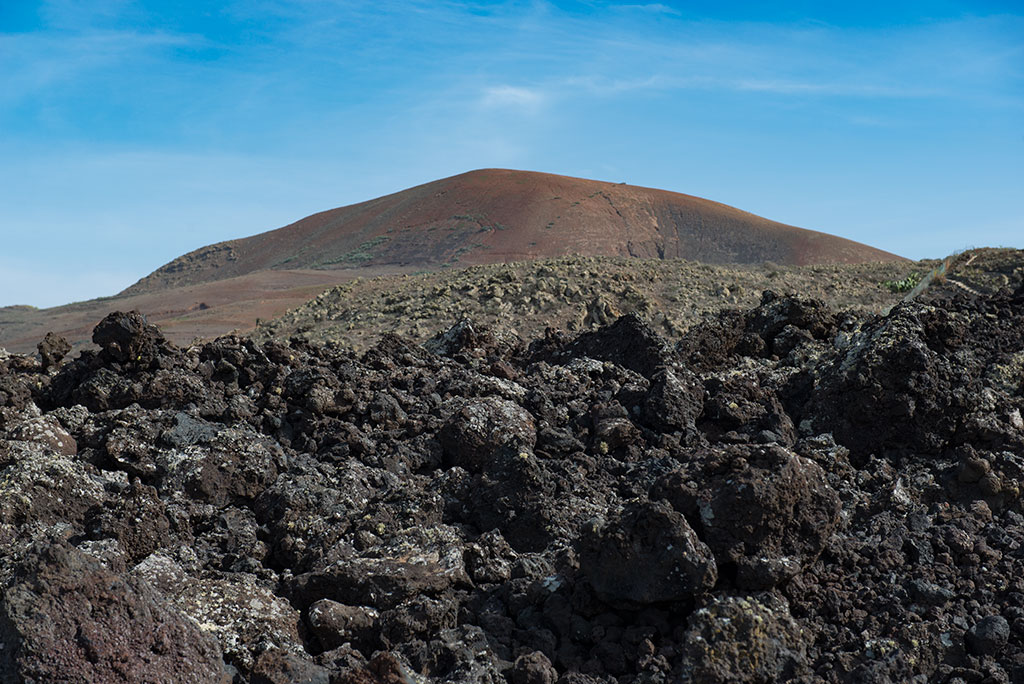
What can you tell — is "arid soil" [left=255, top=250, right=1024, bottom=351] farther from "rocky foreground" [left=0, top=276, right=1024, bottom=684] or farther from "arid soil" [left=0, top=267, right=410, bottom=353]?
"rocky foreground" [left=0, top=276, right=1024, bottom=684]

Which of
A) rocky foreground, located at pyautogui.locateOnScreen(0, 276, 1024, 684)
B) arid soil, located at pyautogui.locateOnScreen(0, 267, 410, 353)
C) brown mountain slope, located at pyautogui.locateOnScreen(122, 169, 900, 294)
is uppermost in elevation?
brown mountain slope, located at pyautogui.locateOnScreen(122, 169, 900, 294)

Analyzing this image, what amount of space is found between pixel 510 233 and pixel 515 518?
146 ft

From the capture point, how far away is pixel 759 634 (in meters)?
3.63

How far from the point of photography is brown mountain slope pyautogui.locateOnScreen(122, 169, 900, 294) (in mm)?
48031

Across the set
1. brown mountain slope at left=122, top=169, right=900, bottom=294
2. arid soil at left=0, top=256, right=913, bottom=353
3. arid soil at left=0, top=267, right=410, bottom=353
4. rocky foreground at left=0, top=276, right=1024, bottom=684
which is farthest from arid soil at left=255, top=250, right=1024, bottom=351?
brown mountain slope at left=122, top=169, right=900, bottom=294

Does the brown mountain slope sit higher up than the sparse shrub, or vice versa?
the brown mountain slope

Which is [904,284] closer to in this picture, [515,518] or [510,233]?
[515,518]

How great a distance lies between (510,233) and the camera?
48.8 metres

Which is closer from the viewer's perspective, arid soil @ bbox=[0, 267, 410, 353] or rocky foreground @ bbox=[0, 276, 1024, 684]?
rocky foreground @ bbox=[0, 276, 1024, 684]

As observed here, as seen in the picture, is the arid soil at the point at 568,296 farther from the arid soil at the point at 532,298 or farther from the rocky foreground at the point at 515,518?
the rocky foreground at the point at 515,518

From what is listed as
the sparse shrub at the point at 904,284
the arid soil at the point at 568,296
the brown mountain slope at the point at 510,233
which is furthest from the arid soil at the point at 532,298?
the brown mountain slope at the point at 510,233

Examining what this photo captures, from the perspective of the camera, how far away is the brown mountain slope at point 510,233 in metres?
48.0

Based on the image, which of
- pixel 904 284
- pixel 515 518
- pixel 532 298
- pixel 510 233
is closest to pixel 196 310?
pixel 532 298

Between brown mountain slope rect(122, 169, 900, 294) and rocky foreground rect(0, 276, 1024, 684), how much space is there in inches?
1538
